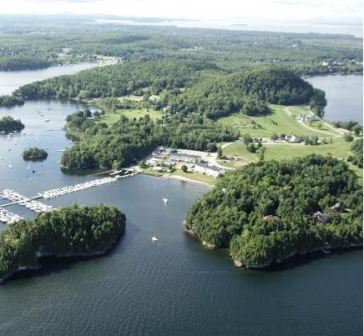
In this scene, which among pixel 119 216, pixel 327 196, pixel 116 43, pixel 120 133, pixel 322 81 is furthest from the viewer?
pixel 116 43

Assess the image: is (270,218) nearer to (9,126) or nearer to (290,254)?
(290,254)

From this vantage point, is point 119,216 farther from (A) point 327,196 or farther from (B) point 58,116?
(B) point 58,116

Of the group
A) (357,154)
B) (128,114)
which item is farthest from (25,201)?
(128,114)

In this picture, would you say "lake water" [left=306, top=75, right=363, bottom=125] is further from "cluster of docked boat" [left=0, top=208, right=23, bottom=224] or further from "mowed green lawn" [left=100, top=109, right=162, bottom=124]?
"cluster of docked boat" [left=0, top=208, right=23, bottom=224]

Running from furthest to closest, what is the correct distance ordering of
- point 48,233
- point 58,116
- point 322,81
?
point 322,81 < point 58,116 < point 48,233

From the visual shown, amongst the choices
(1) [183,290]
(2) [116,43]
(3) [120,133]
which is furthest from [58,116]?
(2) [116,43]
